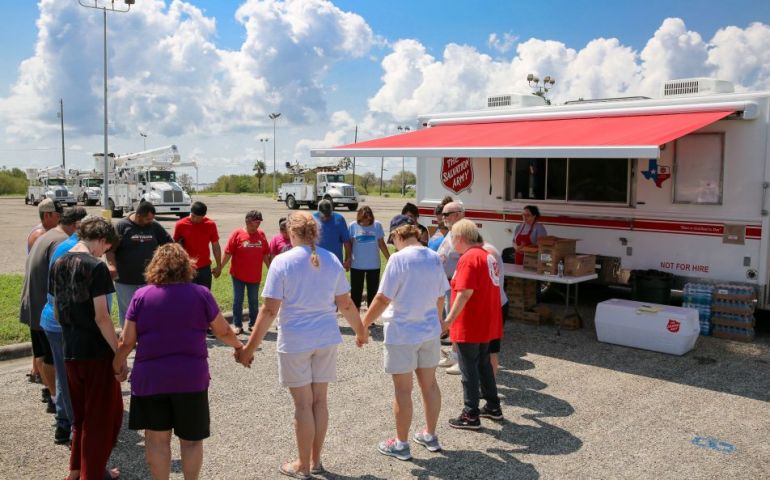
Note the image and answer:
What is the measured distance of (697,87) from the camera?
8242 millimetres

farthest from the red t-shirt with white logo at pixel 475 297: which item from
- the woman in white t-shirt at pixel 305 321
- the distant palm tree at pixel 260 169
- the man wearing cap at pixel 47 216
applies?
the distant palm tree at pixel 260 169

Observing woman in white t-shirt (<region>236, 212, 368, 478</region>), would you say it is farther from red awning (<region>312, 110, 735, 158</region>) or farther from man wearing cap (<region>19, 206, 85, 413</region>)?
red awning (<region>312, 110, 735, 158</region>)

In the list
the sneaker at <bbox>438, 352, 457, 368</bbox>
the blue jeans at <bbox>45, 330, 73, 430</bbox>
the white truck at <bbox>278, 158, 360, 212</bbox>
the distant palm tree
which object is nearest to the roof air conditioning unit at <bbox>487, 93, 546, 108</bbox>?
the sneaker at <bbox>438, 352, 457, 368</bbox>

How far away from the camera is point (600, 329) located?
7680 millimetres

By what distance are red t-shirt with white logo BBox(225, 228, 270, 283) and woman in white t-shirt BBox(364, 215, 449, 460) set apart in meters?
3.52

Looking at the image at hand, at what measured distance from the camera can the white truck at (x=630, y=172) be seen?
7.65 metres

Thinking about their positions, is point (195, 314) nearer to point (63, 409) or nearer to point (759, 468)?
point (63, 409)

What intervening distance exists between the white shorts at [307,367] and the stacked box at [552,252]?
458 cm

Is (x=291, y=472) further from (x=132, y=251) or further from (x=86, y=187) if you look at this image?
(x=86, y=187)

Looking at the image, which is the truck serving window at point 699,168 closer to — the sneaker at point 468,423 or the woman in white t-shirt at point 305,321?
the sneaker at point 468,423

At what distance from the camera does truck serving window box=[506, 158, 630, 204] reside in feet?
29.3

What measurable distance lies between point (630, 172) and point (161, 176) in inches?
916

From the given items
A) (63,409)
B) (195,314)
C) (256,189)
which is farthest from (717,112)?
(256,189)

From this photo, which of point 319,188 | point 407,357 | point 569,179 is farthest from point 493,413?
point 319,188
